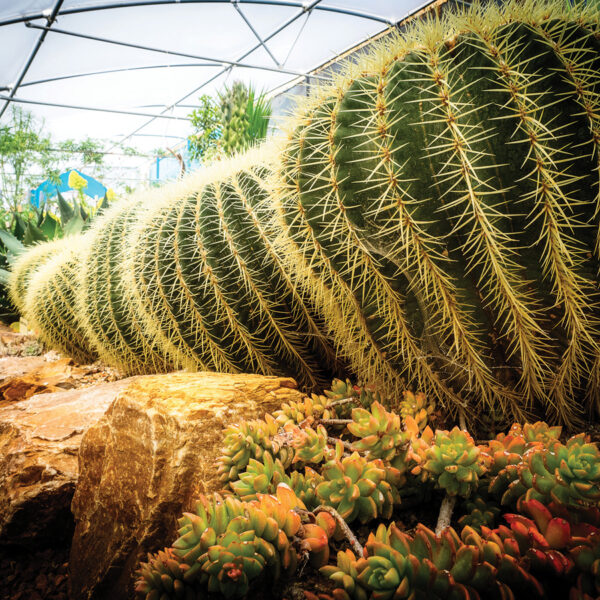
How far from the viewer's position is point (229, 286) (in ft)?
5.31

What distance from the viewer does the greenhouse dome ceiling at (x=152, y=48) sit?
298 inches

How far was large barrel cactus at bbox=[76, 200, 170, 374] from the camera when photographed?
7.73 feet

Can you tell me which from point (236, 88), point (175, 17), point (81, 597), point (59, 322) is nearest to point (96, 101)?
point (175, 17)

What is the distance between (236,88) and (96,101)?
931cm

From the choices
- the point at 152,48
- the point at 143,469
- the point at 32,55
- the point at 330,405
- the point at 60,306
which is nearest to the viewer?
the point at 143,469

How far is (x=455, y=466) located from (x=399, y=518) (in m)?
0.16

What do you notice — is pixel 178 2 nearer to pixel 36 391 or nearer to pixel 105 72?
pixel 105 72

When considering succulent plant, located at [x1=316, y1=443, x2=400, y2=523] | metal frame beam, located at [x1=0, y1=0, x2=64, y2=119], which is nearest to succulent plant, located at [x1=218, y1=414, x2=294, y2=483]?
succulent plant, located at [x1=316, y1=443, x2=400, y2=523]

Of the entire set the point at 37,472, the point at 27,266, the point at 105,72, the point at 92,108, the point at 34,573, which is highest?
the point at 105,72

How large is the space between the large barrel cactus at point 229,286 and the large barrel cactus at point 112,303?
1.80 feet

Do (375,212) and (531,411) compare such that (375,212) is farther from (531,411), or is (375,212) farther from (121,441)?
(121,441)

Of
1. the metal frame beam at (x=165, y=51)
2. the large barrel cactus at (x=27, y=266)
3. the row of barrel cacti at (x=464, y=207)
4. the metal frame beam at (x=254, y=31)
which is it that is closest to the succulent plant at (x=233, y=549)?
the row of barrel cacti at (x=464, y=207)

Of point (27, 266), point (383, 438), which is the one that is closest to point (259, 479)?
point (383, 438)

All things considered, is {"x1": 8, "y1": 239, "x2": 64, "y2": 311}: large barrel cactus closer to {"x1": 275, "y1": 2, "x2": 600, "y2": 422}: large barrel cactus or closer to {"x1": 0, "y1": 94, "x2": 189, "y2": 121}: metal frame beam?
{"x1": 275, "y1": 2, "x2": 600, "y2": 422}: large barrel cactus
